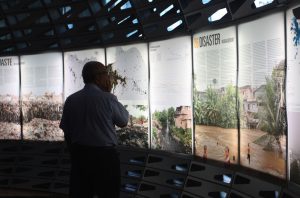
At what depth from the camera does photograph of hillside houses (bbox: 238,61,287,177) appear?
4.86 m

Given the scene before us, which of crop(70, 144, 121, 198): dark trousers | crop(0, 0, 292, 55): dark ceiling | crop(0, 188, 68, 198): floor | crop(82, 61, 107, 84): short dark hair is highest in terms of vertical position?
crop(0, 0, 292, 55): dark ceiling

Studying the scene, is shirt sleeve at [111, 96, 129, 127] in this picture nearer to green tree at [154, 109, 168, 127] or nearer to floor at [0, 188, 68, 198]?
green tree at [154, 109, 168, 127]

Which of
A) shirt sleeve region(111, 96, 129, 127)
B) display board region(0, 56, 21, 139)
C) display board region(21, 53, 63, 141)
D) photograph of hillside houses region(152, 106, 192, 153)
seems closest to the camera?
shirt sleeve region(111, 96, 129, 127)

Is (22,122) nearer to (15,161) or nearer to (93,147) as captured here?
(15,161)

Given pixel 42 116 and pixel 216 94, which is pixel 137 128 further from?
pixel 42 116

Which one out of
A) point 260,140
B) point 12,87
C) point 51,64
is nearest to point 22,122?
point 12,87

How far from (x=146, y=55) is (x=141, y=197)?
7.73ft

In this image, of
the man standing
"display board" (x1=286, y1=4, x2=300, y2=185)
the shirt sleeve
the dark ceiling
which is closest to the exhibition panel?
"display board" (x1=286, y1=4, x2=300, y2=185)

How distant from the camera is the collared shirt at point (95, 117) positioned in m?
3.64

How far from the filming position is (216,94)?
6.36 m

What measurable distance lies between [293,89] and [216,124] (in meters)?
2.00

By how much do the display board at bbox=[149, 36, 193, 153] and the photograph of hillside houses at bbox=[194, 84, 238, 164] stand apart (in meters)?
0.29

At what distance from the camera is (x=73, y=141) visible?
12.2ft

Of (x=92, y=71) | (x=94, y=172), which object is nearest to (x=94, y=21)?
(x=92, y=71)
